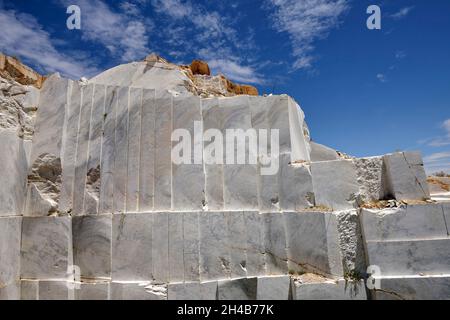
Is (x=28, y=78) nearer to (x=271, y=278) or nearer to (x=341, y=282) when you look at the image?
(x=271, y=278)

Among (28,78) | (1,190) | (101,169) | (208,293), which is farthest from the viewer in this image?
(28,78)

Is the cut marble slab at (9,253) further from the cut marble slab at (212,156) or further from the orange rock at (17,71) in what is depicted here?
the cut marble slab at (212,156)

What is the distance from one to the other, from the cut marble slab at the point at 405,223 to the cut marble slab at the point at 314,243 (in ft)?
2.36

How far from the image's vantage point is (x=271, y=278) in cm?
662

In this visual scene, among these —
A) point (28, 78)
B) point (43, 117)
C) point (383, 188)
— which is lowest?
point (383, 188)

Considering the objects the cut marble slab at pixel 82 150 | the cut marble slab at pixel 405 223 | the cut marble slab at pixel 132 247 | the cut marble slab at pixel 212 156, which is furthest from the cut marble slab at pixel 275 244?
the cut marble slab at pixel 82 150

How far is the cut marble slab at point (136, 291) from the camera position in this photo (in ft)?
20.4

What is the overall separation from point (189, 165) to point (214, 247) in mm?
1786

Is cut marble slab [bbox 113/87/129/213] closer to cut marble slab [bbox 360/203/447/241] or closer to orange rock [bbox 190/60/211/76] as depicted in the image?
orange rock [bbox 190/60/211/76]

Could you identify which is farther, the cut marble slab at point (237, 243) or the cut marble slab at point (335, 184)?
the cut marble slab at point (335, 184)

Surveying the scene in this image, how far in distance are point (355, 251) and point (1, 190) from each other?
7.08m

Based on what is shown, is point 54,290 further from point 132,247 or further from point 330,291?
point 330,291

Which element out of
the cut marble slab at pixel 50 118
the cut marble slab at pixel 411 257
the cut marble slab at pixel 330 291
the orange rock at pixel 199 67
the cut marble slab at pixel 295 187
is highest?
the orange rock at pixel 199 67

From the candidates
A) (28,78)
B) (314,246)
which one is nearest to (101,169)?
(28,78)
